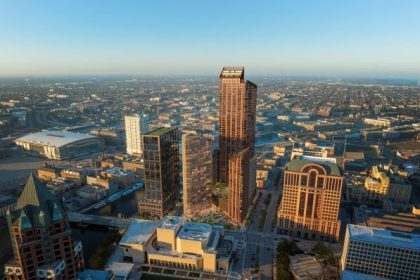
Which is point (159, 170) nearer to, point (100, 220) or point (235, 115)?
point (100, 220)

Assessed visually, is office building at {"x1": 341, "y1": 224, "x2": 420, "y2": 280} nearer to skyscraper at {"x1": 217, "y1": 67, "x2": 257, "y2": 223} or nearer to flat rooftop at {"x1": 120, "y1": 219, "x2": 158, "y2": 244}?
skyscraper at {"x1": 217, "y1": 67, "x2": 257, "y2": 223}

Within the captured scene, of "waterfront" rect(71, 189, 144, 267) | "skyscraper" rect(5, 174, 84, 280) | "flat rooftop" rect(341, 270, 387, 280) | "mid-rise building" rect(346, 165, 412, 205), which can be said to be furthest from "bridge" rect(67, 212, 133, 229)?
"mid-rise building" rect(346, 165, 412, 205)

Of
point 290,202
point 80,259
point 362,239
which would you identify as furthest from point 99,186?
point 362,239

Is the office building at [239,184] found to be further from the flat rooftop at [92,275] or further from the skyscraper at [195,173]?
the flat rooftop at [92,275]

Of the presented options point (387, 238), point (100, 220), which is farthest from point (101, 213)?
point (387, 238)

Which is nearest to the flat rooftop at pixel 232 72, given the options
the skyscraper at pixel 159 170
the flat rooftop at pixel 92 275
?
the skyscraper at pixel 159 170

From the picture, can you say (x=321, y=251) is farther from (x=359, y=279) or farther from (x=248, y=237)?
(x=248, y=237)
